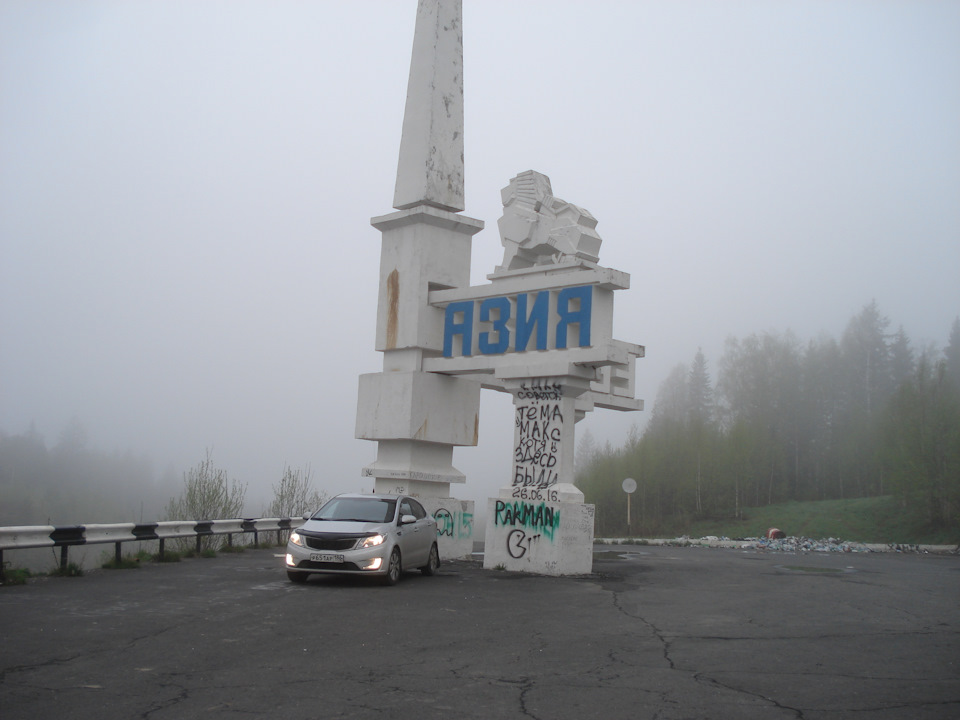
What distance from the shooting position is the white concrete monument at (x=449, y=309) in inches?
782

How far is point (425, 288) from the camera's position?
22781 mm

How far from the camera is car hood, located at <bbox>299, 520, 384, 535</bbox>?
15406 millimetres

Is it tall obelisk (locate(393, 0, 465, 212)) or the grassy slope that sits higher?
tall obelisk (locate(393, 0, 465, 212))

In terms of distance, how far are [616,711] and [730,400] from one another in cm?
7264

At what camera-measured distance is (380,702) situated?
7137mm

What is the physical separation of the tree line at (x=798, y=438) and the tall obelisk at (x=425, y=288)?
33362 mm

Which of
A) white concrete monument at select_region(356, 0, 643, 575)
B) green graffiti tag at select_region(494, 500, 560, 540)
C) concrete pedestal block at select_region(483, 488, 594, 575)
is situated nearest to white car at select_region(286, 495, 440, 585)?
concrete pedestal block at select_region(483, 488, 594, 575)

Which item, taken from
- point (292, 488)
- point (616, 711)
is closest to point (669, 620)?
point (616, 711)

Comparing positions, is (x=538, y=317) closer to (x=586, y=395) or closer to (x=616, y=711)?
(x=586, y=395)

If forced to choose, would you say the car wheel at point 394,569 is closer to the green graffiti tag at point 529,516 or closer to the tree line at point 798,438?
the green graffiti tag at point 529,516

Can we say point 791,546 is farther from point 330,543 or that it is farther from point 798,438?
point 798,438

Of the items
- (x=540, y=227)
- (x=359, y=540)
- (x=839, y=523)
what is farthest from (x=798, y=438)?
(x=359, y=540)

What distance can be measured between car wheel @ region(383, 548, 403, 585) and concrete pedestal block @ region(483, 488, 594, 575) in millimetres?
3620

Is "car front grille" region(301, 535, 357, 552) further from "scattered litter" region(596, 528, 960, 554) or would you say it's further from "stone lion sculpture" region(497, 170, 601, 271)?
"scattered litter" region(596, 528, 960, 554)
